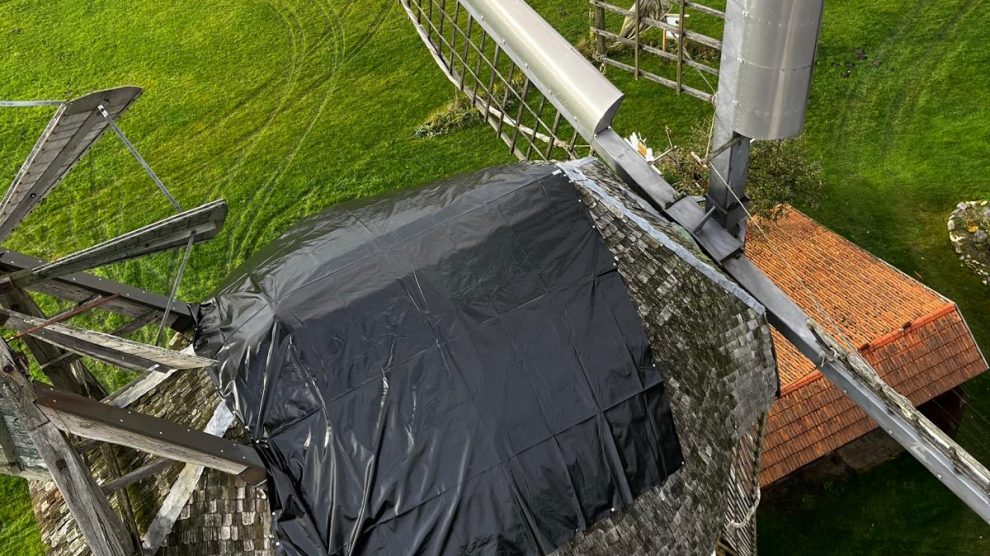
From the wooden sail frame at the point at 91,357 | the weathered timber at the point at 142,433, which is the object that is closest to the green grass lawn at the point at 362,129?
the wooden sail frame at the point at 91,357

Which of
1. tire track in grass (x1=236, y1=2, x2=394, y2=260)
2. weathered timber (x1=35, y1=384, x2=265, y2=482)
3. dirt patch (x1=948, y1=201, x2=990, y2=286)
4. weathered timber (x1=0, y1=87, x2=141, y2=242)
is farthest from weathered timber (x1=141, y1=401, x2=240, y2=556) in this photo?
dirt patch (x1=948, y1=201, x2=990, y2=286)

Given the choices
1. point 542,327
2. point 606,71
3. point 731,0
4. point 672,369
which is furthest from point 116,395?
point 606,71

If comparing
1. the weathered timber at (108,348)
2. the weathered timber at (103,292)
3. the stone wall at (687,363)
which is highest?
the weathered timber at (108,348)

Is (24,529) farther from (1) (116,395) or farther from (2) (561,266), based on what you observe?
(2) (561,266)

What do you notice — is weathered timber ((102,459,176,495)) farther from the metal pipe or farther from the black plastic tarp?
the metal pipe

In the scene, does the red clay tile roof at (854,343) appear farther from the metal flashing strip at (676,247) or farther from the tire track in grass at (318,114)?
the tire track in grass at (318,114)
